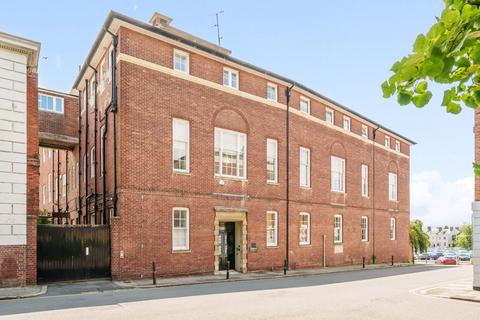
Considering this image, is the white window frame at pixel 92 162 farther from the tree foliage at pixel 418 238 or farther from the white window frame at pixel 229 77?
the tree foliage at pixel 418 238

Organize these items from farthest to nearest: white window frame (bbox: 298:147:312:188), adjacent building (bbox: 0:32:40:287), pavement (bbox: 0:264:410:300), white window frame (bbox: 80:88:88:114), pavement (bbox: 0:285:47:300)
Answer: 1. white window frame (bbox: 298:147:312:188)
2. white window frame (bbox: 80:88:88:114)
3. adjacent building (bbox: 0:32:40:287)
4. pavement (bbox: 0:264:410:300)
5. pavement (bbox: 0:285:47:300)

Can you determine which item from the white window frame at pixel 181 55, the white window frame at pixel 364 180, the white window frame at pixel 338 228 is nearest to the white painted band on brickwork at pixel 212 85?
the white window frame at pixel 181 55

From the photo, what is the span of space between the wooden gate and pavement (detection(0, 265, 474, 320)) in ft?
9.85

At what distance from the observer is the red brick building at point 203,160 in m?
19.7

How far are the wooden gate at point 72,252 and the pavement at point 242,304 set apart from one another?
3001mm

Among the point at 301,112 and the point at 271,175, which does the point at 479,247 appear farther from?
the point at 301,112

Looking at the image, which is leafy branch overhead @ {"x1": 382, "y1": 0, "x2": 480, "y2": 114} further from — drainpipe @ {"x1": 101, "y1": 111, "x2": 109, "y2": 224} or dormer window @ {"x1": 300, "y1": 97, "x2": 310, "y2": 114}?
dormer window @ {"x1": 300, "y1": 97, "x2": 310, "y2": 114}

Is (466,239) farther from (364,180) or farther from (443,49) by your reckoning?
(443,49)

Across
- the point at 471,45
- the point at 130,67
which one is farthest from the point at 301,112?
the point at 471,45

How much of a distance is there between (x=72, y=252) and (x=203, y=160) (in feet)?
24.1

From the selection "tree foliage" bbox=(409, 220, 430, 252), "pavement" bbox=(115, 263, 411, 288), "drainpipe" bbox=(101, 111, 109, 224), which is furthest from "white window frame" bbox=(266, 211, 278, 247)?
"tree foliage" bbox=(409, 220, 430, 252)

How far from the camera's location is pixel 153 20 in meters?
23.7

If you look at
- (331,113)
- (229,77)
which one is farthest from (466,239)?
(229,77)

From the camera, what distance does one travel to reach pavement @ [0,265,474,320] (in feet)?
36.8
